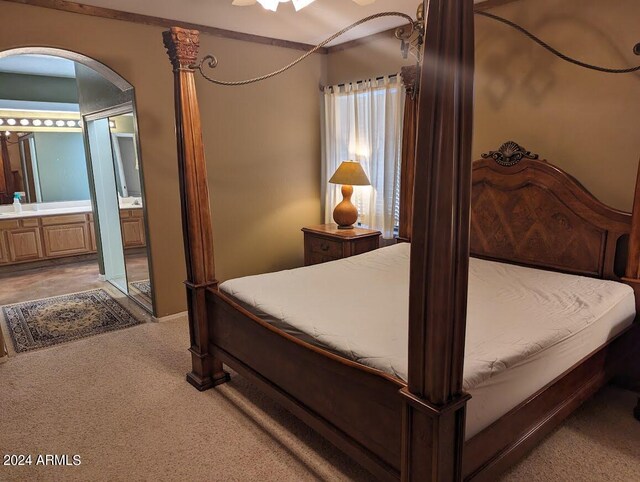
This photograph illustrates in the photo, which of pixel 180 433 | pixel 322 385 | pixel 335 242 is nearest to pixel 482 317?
pixel 322 385

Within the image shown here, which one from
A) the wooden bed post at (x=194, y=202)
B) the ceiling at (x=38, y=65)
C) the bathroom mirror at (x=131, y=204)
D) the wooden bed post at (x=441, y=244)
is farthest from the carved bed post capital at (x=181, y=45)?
the ceiling at (x=38, y=65)

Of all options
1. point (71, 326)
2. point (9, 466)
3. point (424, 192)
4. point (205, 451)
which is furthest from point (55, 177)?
point (424, 192)

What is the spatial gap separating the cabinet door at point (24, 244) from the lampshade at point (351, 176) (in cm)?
430

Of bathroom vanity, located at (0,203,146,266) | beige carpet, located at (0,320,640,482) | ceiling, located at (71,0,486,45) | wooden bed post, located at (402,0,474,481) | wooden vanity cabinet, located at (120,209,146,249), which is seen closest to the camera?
wooden bed post, located at (402,0,474,481)

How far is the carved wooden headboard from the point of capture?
2707mm

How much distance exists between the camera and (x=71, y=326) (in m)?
3.86

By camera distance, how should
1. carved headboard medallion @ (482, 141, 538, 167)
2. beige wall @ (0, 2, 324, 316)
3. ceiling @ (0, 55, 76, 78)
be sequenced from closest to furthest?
carved headboard medallion @ (482, 141, 538, 167)
beige wall @ (0, 2, 324, 316)
ceiling @ (0, 55, 76, 78)

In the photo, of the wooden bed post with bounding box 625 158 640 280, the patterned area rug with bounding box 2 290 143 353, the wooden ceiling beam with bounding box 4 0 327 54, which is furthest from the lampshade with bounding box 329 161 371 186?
the patterned area rug with bounding box 2 290 143 353

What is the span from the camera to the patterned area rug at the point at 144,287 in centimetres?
402

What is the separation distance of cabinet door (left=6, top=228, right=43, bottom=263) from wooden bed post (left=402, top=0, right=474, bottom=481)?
596 centimetres

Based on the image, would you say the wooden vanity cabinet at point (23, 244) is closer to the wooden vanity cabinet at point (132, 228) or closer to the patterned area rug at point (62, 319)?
the patterned area rug at point (62, 319)

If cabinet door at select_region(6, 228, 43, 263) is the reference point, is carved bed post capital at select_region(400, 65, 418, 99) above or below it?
above

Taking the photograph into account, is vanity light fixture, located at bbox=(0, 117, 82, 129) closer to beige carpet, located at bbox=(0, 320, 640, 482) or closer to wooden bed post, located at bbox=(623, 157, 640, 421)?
beige carpet, located at bbox=(0, 320, 640, 482)

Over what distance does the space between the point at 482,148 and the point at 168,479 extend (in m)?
3.03
